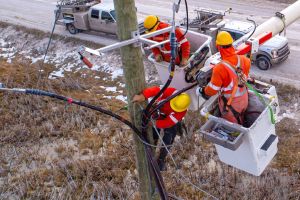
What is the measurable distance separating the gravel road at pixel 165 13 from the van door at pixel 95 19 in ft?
1.81

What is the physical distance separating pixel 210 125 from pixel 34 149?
6.79 metres

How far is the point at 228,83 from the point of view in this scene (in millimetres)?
4770

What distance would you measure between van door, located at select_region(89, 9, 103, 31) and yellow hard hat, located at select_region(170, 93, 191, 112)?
13689 mm

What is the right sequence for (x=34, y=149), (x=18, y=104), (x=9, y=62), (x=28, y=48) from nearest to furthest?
(x=34, y=149) < (x=18, y=104) < (x=9, y=62) < (x=28, y=48)

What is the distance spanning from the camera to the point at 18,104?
1202cm

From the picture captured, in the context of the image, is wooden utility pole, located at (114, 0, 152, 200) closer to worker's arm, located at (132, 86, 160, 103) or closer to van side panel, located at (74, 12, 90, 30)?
worker's arm, located at (132, 86, 160, 103)

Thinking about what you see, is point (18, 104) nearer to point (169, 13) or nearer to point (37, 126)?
point (37, 126)

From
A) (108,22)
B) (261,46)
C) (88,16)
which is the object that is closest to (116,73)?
(108,22)

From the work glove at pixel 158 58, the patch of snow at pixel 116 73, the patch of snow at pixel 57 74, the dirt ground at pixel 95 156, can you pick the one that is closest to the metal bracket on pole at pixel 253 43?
the work glove at pixel 158 58

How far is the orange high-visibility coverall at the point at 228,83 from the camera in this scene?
15.0 feet

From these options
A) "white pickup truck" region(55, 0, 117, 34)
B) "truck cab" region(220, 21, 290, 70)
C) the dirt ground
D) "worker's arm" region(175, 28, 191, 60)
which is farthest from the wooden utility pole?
"white pickup truck" region(55, 0, 117, 34)

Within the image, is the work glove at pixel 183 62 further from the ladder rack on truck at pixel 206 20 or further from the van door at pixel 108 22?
the van door at pixel 108 22

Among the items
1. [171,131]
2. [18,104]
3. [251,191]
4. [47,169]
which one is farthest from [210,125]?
[18,104]

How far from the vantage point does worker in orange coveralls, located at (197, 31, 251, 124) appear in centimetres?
461
